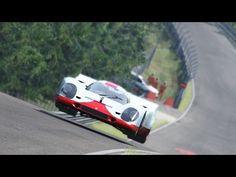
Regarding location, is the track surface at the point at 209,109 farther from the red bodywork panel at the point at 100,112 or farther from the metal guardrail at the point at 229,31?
the red bodywork panel at the point at 100,112

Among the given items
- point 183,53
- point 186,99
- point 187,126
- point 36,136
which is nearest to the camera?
point 36,136

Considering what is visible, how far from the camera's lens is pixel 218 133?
3334cm

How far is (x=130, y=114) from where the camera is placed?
14.4 m

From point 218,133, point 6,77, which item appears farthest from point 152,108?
point 218,133

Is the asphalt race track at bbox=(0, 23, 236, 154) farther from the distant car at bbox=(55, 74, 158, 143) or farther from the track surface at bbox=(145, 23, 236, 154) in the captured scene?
the distant car at bbox=(55, 74, 158, 143)

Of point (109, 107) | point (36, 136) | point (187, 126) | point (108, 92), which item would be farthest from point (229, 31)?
point (36, 136)

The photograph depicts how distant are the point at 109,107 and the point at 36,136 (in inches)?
173

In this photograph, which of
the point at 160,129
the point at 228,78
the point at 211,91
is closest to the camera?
the point at 160,129

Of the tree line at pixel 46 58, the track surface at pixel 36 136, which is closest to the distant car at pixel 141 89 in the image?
the tree line at pixel 46 58

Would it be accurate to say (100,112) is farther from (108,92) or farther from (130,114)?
(108,92)

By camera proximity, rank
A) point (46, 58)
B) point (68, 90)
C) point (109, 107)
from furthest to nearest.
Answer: point (46, 58) < point (68, 90) < point (109, 107)

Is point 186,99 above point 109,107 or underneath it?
underneath
